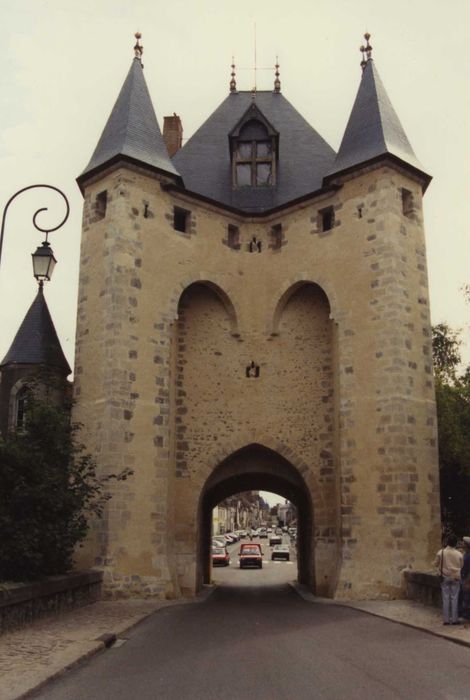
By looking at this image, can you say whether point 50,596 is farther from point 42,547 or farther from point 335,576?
point 335,576

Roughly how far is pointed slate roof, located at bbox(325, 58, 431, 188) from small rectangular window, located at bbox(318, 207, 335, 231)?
2.40ft

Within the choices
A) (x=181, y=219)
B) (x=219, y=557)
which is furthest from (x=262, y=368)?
(x=219, y=557)

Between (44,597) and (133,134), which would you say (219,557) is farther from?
(44,597)

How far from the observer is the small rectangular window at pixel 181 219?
17.2 meters

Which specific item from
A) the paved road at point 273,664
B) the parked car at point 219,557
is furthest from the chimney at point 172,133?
the parked car at point 219,557

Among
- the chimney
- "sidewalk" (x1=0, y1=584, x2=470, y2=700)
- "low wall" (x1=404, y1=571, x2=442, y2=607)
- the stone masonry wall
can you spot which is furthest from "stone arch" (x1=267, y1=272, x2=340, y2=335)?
the chimney

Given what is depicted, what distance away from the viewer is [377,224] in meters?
15.7

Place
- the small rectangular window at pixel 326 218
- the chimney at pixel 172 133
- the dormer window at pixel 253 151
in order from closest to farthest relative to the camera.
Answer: the small rectangular window at pixel 326 218 < the dormer window at pixel 253 151 < the chimney at pixel 172 133

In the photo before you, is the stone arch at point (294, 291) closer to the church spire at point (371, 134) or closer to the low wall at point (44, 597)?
the church spire at point (371, 134)

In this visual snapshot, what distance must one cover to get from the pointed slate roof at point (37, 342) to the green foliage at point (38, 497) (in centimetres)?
544

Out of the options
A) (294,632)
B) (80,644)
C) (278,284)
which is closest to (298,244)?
(278,284)

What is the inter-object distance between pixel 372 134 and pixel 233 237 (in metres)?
4.06

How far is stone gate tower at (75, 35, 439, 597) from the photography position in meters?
14.4

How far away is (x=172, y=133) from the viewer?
78.9 ft
